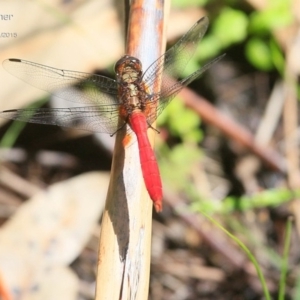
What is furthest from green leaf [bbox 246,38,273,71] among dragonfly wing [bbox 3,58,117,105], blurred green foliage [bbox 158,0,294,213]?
dragonfly wing [bbox 3,58,117,105]

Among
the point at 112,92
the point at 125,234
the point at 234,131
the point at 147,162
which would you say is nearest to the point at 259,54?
the point at 234,131

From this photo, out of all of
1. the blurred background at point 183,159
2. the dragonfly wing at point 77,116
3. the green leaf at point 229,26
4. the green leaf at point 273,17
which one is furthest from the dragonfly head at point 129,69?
the green leaf at point 273,17

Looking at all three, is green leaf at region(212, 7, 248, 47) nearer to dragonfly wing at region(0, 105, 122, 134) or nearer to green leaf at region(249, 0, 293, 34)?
green leaf at region(249, 0, 293, 34)

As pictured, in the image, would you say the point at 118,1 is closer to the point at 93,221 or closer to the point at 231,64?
the point at 231,64

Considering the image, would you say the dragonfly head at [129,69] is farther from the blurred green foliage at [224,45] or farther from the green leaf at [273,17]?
the green leaf at [273,17]

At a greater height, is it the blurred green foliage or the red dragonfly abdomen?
the blurred green foliage

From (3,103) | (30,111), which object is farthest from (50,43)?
(30,111)

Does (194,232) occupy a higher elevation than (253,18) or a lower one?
lower
